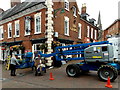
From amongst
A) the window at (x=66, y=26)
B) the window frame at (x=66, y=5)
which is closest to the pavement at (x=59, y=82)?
the window at (x=66, y=26)

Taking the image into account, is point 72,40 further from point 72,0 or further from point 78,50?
point 78,50

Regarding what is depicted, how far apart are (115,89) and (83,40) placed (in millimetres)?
14613

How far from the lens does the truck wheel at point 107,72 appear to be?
6.29 m

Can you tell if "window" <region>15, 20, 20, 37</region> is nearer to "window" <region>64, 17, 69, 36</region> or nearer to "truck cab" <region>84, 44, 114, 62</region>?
"window" <region>64, 17, 69, 36</region>

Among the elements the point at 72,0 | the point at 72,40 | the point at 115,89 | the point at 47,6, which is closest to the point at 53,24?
the point at 47,6

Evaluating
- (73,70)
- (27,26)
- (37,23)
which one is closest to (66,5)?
(37,23)

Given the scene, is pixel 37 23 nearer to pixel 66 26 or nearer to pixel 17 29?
pixel 66 26

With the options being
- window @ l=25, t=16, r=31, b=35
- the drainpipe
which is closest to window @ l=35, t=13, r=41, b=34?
window @ l=25, t=16, r=31, b=35

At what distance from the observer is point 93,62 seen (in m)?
7.27

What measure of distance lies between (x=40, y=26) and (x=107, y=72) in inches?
351

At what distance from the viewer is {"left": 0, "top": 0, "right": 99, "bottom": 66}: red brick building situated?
12375 millimetres

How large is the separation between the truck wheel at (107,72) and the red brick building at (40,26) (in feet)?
21.9

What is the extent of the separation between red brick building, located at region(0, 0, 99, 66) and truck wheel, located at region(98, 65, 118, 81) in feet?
21.9

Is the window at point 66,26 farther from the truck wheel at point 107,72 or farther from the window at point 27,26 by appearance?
the truck wheel at point 107,72
